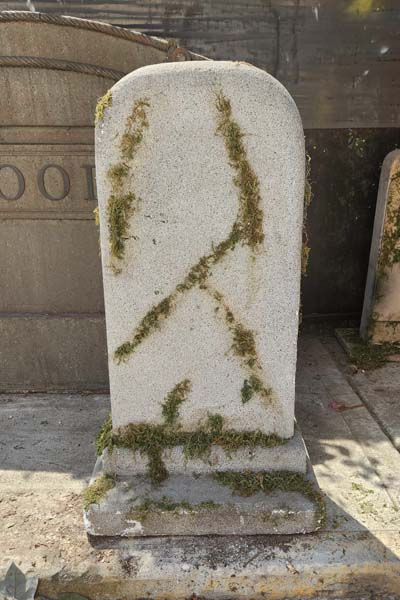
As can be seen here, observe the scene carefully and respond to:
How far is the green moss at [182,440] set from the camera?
8.15ft

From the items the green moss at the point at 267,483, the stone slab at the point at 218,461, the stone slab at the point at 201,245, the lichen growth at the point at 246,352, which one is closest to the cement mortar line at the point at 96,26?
the stone slab at the point at 201,245

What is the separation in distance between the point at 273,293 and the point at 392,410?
1761 mm

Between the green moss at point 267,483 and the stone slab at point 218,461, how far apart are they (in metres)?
0.03

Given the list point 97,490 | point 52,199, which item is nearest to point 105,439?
point 97,490

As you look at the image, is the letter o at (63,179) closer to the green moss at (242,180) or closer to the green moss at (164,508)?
the green moss at (242,180)

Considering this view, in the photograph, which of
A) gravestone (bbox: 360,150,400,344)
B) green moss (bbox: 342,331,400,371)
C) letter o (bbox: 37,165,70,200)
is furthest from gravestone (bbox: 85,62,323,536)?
gravestone (bbox: 360,150,400,344)

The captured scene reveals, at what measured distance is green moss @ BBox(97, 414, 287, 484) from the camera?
2.48 metres

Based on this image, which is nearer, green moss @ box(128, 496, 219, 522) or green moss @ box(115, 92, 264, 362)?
green moss @ box(115, 92, 264, 362)

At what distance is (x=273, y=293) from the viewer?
2.32m

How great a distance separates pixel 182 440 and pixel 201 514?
0.35 meters

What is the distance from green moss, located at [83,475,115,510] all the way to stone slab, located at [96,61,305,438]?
0.31 metres

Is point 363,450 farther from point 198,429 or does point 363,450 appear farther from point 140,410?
point 140,410

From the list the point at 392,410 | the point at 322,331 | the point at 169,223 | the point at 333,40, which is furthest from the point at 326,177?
the point at 169,223

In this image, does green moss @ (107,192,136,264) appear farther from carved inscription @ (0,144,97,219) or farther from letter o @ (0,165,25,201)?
letter o @ (0,165,25,201)
